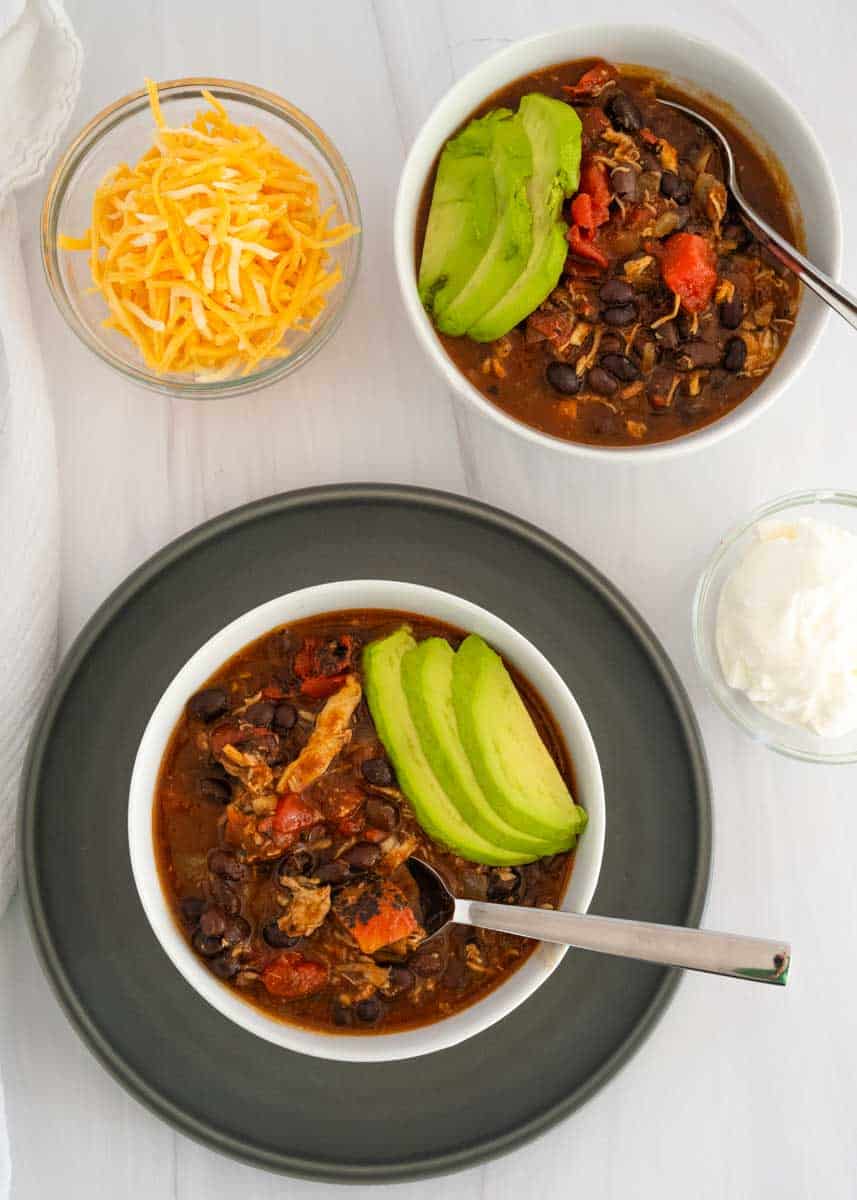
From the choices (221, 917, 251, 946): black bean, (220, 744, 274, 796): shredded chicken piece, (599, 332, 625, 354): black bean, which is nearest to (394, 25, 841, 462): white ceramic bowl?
(599, 332, 625, 354): black bean

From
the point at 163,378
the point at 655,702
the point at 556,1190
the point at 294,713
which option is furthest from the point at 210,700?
the point at 556,1190

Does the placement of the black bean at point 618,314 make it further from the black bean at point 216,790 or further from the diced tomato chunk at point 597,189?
the black bean at point 216,790

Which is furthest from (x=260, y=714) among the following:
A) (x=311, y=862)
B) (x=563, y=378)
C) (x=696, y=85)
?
(x=696, y=85)

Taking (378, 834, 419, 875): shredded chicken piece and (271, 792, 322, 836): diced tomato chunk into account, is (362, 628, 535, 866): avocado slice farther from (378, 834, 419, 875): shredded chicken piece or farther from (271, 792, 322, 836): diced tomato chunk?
(271, 792, 322, 836): diced tomato chunk

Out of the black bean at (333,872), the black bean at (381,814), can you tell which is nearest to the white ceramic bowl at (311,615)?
the black bean at (333,872)

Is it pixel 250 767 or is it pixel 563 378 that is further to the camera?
pixel 563 378

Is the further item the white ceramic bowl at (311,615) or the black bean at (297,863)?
the black bean at (297,863)

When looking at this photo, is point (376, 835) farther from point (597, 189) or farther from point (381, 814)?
point (597, 189)

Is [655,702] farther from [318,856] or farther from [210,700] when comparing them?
[210,700]
